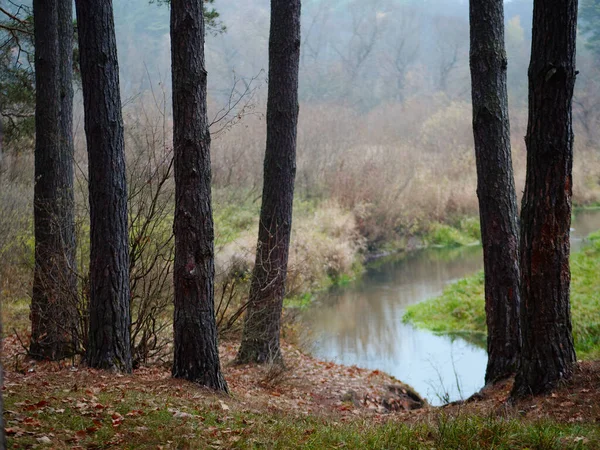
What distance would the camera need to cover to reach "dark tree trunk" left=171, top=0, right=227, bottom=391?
6332 mm

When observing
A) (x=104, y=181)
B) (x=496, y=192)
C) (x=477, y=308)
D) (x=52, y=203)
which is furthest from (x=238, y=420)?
(x=477, y=308)

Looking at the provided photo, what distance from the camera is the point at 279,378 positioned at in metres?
8.30

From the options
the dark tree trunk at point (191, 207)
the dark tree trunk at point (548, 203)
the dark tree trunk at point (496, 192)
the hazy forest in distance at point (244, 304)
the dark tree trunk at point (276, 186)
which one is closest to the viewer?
the hazy forest in distance at point (244, 304)

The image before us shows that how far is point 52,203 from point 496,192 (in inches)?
230

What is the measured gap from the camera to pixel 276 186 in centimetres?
894

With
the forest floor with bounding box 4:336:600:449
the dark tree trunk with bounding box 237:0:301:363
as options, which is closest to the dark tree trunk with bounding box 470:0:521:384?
the forest floor with bounding box 4:336:600:449

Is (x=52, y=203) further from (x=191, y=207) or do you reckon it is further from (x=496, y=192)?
(x=496, y=192)

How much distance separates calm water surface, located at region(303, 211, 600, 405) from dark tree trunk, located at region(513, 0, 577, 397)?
277 cm

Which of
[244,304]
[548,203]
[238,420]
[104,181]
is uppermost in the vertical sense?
[104,181]

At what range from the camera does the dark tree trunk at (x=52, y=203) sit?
309 inches

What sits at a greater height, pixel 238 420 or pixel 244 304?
pixel 244 304

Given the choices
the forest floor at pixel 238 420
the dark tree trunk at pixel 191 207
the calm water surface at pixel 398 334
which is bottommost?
the calm water surface at pixel 398 334

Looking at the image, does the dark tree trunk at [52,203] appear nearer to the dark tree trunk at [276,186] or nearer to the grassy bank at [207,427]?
the grassy bank at [207,427]

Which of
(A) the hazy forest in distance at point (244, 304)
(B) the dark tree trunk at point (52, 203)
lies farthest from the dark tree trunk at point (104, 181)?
(B) the dark tree trunk at point (52, 203)
